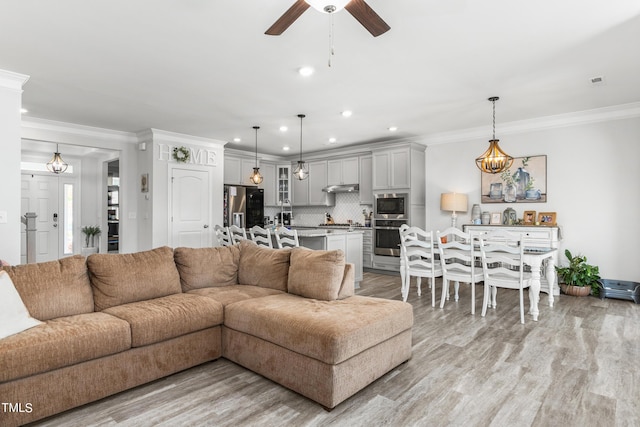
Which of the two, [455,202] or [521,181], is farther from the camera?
[455,202]

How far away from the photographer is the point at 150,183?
6289mm

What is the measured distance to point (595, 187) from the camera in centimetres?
523

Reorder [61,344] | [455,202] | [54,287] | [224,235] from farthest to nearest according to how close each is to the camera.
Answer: [455,202] < [224,235] < [54,287] < [61,344]

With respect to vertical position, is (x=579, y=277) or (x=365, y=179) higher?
(x=365, y=179)

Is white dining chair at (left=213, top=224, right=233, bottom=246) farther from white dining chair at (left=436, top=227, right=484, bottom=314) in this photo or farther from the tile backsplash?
white dining chair at (left=436, top=227, right=484, bottom=314)

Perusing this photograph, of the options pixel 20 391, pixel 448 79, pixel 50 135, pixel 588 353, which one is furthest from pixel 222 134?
pixel 588 353

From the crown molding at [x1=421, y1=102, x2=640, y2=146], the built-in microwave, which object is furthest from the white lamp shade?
the crown molding at [x1=421, y1=102, x2=640, y2=146]

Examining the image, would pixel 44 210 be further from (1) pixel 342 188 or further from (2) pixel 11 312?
(2) pixel 11 312

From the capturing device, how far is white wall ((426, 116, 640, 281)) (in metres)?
4.99

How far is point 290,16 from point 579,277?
526cm

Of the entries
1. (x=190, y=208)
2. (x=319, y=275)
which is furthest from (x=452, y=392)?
(x=190, y=208)

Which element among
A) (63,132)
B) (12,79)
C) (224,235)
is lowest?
(224,235)

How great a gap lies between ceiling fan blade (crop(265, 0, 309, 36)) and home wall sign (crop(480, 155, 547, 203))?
16.3 feet

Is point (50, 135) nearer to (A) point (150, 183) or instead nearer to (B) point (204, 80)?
(A) point (150, 183)
